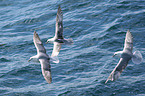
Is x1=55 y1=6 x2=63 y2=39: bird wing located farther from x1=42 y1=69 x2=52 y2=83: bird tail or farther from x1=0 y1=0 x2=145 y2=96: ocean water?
x1=0 y1=0 x2=145 y2=96: ocean water

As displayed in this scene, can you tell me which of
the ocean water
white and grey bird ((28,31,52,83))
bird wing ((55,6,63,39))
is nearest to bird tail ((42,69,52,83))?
white and grey bird ((28,31,52,83))

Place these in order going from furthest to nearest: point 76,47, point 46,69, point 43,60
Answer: point 76,47
point 43,60
point 46,69

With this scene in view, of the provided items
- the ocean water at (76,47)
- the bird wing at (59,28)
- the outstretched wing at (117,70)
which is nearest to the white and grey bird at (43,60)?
the bird wing at (59,28)

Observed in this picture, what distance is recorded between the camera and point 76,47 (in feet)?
60.3

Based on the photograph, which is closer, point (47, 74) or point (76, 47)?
point (47, 74)

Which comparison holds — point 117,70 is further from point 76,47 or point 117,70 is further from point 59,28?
point 76,47

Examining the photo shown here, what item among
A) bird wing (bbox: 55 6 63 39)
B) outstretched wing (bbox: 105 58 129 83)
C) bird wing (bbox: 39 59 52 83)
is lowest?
outstretched wing (bbox: 105 58 129 83)

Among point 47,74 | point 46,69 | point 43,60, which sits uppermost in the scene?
point 43,60

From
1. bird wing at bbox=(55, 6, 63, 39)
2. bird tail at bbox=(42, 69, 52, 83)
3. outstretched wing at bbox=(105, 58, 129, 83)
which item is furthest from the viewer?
bird wing at bbox=(55, 6, 63, 39)

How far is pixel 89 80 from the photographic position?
1552 cm

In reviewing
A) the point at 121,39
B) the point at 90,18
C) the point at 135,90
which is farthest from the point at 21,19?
the point at 135,90

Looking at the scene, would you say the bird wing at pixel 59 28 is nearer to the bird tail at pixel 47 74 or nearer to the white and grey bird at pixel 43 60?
the white and grey bird at pixel 43 60

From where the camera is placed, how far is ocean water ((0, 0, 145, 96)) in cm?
1519

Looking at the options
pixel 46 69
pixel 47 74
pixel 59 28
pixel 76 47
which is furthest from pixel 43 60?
pixel 76 47
